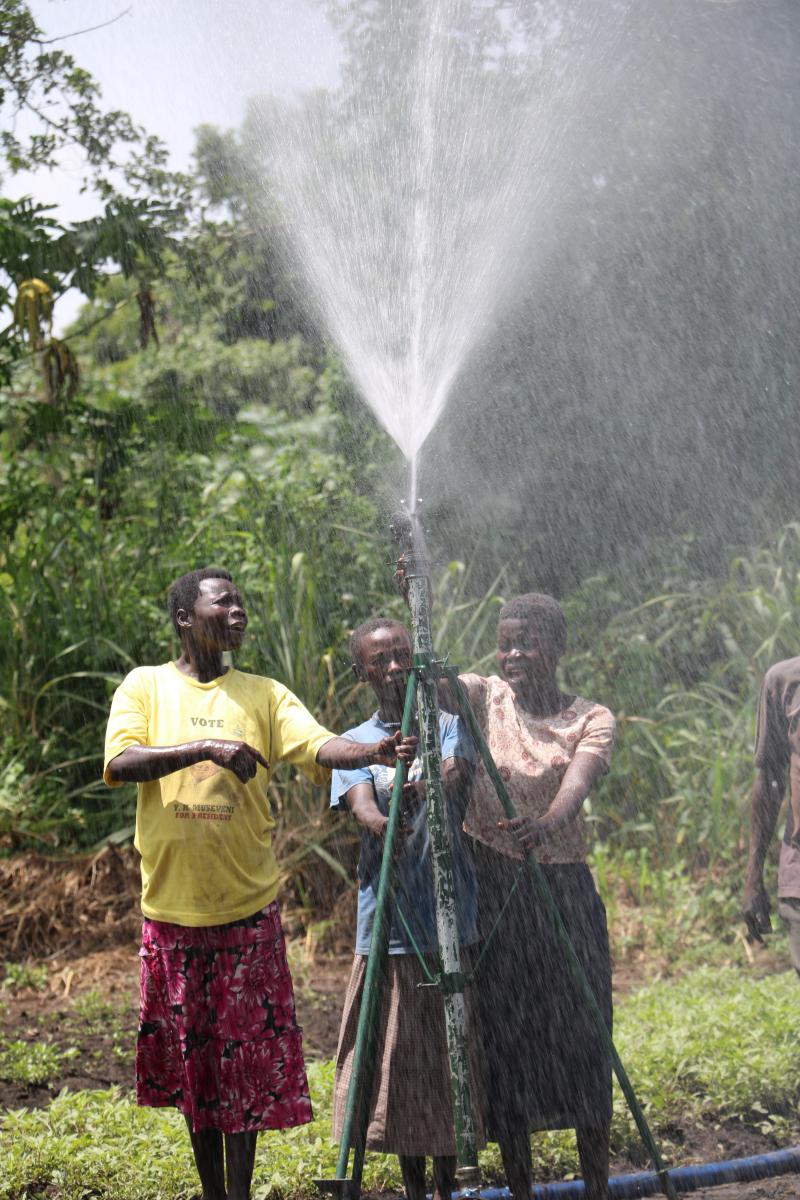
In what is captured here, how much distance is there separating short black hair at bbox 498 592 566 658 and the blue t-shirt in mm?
379

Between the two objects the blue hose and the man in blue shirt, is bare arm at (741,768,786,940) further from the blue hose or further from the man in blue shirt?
the man in blue shirt

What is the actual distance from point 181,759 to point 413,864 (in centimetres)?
71

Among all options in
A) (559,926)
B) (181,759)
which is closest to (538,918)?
(559,926)

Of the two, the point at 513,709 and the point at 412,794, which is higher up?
the point at 513,709

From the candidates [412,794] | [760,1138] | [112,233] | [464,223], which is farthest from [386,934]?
[112,233]

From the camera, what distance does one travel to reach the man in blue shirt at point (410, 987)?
11.0 feet

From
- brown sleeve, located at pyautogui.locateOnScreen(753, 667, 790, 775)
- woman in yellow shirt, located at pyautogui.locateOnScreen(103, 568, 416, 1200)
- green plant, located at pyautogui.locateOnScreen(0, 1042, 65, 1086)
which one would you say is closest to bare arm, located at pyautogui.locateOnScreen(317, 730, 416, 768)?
woman in yellow shirt, located at pyautogui.locateOnScreen(103, 568, 416, 1200)

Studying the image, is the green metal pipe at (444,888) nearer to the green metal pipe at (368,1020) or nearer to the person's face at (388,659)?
the green metal pipe at (368,1020)

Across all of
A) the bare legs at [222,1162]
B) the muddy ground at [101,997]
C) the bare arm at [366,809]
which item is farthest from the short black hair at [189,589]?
the muddy ground at [101,997]

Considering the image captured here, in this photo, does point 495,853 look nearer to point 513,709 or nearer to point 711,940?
point 513,709

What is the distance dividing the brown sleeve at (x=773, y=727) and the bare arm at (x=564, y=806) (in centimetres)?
74

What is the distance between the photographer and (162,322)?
612 inches

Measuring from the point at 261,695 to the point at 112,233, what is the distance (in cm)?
435

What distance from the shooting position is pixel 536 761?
3531 millimetres
